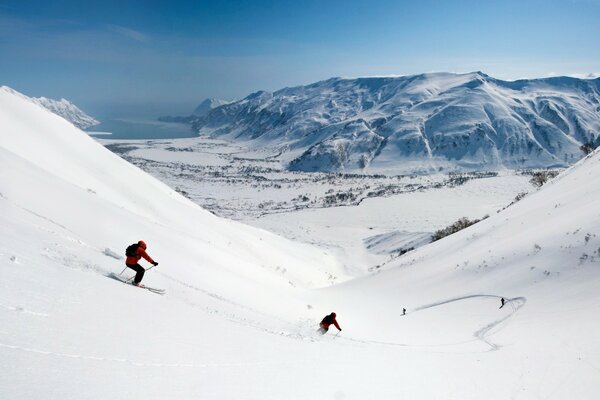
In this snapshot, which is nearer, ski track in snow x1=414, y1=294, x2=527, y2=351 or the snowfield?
the snowfield

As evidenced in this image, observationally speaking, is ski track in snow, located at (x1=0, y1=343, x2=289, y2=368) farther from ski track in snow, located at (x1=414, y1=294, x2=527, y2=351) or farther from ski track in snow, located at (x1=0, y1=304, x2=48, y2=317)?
ski track in snow, located at (x1=414, y1=294, x2=527, y2=351)

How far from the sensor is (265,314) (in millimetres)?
17375

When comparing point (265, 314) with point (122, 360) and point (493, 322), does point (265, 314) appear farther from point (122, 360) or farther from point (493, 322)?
point (122, 360)

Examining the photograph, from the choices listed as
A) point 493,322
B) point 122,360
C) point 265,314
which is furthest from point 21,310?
point 493,322

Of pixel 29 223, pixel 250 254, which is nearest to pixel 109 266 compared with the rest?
pixel 29 223

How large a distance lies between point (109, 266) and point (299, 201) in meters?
180

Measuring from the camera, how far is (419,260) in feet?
116

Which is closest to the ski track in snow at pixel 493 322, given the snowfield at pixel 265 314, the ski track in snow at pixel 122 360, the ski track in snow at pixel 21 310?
the snowfield at pixel 265 314

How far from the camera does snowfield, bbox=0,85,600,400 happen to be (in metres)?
6.66

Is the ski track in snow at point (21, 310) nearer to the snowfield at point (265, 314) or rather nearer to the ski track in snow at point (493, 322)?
the snowfield at point (265, 314)

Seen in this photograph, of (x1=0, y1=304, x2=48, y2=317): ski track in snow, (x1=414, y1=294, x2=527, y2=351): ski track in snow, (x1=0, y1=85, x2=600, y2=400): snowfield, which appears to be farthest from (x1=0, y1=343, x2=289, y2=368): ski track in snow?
(x1=414, y1=294, x2=527, y2=351): ski track in snow

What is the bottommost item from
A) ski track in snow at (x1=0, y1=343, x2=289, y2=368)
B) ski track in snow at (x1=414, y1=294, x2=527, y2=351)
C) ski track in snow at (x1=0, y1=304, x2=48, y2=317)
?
ski track in snow at (x1=414, y1=294, x2=527, y2=351)

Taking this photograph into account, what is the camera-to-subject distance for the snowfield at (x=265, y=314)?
21.9ft

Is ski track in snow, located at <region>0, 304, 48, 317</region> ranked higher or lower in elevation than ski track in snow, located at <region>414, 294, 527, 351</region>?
higher
